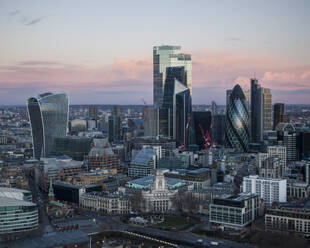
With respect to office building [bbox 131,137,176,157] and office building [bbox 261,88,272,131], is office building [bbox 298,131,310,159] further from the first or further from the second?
office building [bbox 261,88,272,131]

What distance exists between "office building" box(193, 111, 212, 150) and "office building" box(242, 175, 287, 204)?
62.6 metres

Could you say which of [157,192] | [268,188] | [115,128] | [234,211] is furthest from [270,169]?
[115,128]

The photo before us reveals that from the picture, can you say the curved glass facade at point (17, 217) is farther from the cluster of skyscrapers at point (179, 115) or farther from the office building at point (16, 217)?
the cluster of skyscrapers at point (179, 115)

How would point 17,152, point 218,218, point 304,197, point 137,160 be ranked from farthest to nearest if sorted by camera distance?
point 17,152 < point 137,160 < point 304,197 < point 218,218

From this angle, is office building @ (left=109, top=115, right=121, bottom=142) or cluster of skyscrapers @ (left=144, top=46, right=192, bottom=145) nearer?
cluster of skyscrapers @ (left=144, top=46, right=192, bottom=145)

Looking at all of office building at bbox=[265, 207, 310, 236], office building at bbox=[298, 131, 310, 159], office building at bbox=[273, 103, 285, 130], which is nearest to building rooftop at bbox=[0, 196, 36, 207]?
office building at bbox=[265, 207, 310, 236]

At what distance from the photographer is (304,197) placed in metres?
70.8

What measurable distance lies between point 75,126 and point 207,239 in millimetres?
125234

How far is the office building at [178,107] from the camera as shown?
12825 centimetres

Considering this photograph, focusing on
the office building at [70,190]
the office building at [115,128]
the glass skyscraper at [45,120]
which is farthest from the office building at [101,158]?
the office building at [115,128]

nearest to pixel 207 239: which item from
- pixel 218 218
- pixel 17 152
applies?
pixel 218 218

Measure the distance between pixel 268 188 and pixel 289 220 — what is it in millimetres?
14377

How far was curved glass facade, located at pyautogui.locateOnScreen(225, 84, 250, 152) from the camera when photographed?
117m

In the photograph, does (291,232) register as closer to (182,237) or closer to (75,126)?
(182,237)
